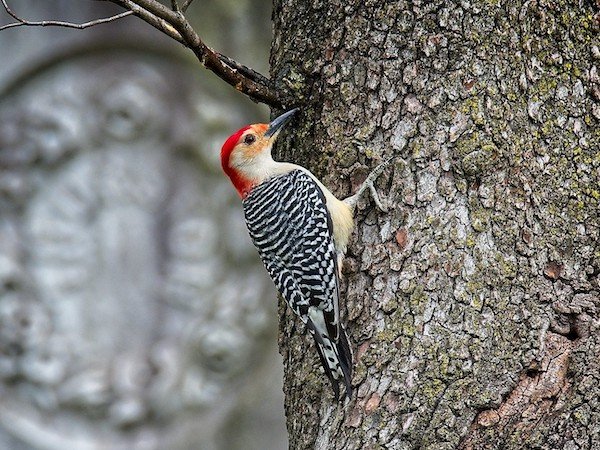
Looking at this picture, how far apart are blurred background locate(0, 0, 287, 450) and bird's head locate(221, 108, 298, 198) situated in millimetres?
1848

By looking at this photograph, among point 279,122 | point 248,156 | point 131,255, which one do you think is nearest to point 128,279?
point 131,255

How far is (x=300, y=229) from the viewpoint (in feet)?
14.7

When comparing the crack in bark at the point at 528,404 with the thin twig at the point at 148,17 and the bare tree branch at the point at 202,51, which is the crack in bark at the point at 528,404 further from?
the thin twig at the point at 148,17

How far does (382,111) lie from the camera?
401 centimetres

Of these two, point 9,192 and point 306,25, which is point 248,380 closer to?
point 9,192

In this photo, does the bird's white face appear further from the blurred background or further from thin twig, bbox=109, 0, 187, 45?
the blurred background

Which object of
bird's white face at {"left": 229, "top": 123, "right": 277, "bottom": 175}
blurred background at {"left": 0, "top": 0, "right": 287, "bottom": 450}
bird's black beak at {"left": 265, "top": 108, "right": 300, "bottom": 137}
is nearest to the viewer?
bird's black beak at {"left": 265, "top": 108, "right": 300, "bottom": 137}

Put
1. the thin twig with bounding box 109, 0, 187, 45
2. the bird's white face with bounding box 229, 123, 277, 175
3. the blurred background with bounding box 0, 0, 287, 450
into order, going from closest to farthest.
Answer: the thin twig with bounding box 109, 0, 187, 45 → the bird's white face with bounding box 229, 123, 277, 175 → the blurred background with bounding box 0, 0, 287, 450

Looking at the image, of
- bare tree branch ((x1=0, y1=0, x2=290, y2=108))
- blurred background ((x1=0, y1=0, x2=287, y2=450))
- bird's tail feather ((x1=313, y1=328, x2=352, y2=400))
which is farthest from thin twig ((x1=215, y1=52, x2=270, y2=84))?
blurred background ((x1=0, y1=0, x2=287, y2=450))

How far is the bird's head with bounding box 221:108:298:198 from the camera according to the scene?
15.5 ft

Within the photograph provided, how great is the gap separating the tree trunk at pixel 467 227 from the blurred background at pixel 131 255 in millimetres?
2712

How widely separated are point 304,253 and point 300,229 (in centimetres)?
14

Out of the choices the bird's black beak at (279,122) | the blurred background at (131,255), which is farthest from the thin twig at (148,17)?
the blurred background at (131,255)

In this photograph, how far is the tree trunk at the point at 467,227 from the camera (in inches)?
146
